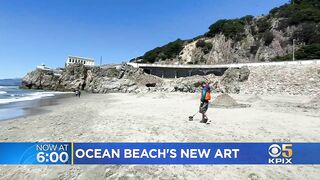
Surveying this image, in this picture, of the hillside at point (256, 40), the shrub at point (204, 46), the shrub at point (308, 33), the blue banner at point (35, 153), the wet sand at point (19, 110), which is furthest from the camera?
the shrub at point (204, 46)

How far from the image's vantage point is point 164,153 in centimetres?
507

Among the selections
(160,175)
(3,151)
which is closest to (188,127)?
(160,175)

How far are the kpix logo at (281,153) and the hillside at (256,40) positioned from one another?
60.1m

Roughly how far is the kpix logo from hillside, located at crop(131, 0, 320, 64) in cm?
6014

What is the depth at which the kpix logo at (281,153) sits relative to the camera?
4.94m

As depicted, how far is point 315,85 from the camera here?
3256 centimetres

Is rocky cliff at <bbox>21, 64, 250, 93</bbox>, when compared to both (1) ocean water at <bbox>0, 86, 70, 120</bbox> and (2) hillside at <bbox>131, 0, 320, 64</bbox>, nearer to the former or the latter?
(1) ocean water at <bbox>0, 86, 70, 120</bbox>

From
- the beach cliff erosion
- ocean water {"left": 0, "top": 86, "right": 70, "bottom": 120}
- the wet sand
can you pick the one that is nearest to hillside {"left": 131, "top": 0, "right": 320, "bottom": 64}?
the beach cliff erosion

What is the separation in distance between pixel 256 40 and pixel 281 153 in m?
79.9

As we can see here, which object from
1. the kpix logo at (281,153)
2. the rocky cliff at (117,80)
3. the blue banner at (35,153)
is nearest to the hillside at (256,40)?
the rocky cliff at (117,80)

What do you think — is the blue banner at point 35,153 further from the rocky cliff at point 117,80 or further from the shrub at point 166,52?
the shrub at point 166,52

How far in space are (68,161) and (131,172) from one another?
1.46m

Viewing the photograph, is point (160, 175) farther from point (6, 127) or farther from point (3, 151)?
point (6, 127)

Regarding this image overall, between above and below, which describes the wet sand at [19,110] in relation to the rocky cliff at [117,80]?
below
